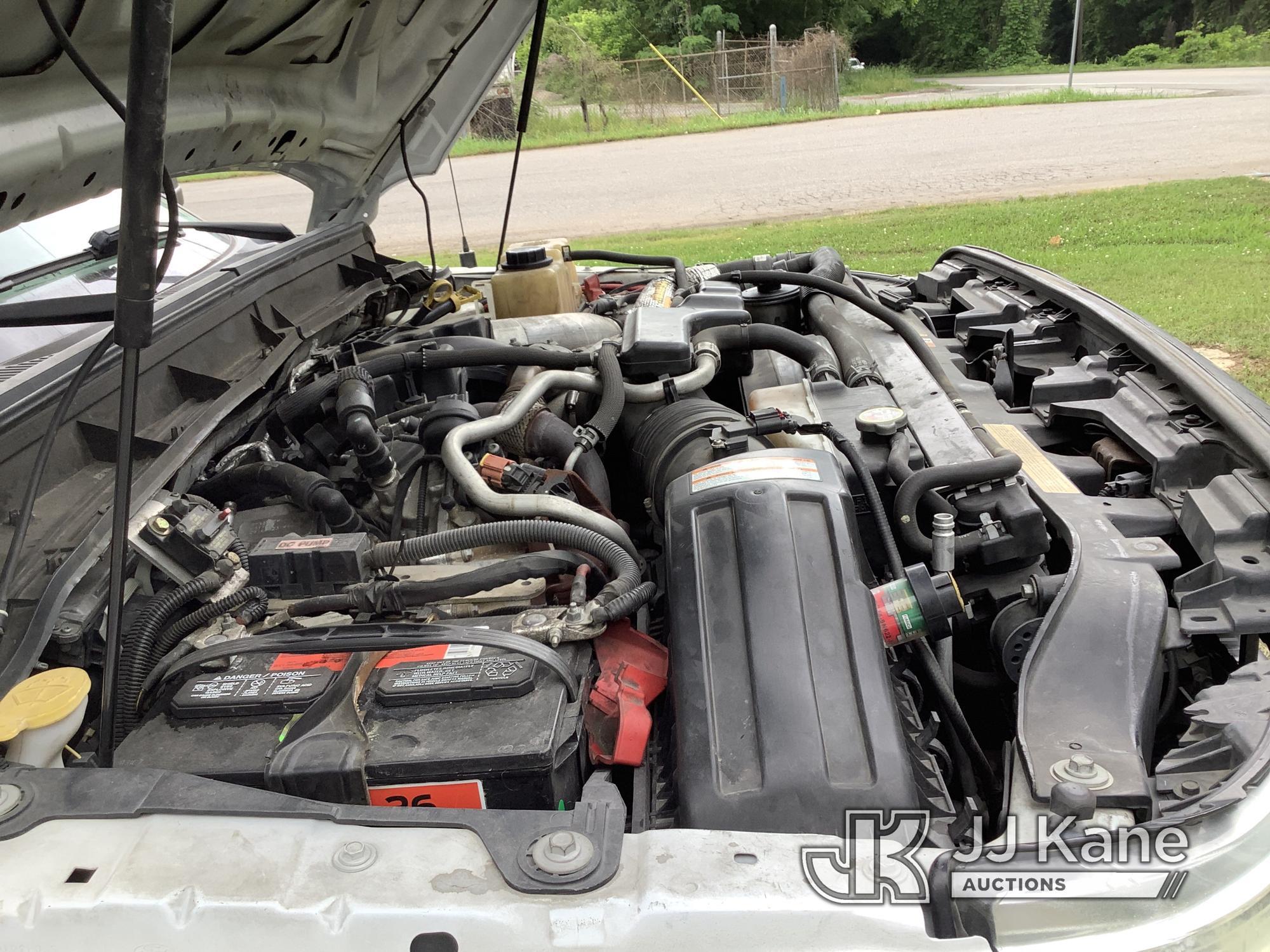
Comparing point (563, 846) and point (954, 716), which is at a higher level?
point (563, 846)

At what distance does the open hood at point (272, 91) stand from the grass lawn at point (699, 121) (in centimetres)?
1235

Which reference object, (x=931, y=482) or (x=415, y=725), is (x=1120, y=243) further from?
(x=415, y=725)

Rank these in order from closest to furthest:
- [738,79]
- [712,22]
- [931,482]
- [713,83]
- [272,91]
→ [931,482], [272,91], [738,79], [713,83], [712,22]

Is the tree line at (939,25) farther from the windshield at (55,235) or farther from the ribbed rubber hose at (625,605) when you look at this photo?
the ribbed rubber hose at (625,605)

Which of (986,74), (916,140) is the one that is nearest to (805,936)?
(916,140)

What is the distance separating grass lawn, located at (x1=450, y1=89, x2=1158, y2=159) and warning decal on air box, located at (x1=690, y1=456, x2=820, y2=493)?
13983 millimetres

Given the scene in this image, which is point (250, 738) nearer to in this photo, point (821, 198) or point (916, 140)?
point (821, 198)

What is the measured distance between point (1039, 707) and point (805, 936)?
0.52 m

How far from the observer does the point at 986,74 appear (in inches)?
1021

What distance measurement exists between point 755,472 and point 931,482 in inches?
13.4

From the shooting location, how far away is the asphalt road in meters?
9.13

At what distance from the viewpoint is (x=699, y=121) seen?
1577 centimetres

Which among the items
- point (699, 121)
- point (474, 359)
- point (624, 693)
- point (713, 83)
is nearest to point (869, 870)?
point (624, 693)

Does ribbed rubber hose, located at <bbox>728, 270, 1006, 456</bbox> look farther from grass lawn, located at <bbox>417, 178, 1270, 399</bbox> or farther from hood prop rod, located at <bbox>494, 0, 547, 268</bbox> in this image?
grass lawn, located at <bbox>417, 178, 1270, 399</bbox>
